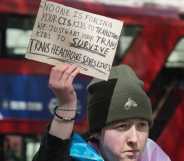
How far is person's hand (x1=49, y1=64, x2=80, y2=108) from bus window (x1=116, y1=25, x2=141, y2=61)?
7.02m

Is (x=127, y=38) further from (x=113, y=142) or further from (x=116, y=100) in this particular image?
(x=113, y=142)

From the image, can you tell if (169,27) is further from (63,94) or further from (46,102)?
(63,94)

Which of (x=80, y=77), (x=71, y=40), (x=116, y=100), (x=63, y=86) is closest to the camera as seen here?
(x=63, y=86)

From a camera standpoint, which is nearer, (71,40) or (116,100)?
(71,40)

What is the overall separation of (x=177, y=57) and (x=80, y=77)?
1.65m

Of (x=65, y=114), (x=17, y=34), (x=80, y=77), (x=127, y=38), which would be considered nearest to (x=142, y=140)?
(x=65, y=114)

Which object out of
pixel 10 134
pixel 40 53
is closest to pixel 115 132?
pixel 40 53

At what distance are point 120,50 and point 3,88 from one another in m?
1.60

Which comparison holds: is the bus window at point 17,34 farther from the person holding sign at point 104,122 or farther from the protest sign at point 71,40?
the protest sign at point 71,40

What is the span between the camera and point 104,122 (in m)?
2.25

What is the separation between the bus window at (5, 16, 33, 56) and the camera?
853 cm

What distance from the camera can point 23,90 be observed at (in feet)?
28.2

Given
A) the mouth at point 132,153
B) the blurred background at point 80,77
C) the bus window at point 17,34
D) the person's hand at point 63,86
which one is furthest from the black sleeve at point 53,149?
the bus window at point 17,34

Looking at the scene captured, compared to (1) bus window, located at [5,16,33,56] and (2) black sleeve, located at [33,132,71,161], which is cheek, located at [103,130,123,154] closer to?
(2) black sleeve, located at [33,132,71,161]
